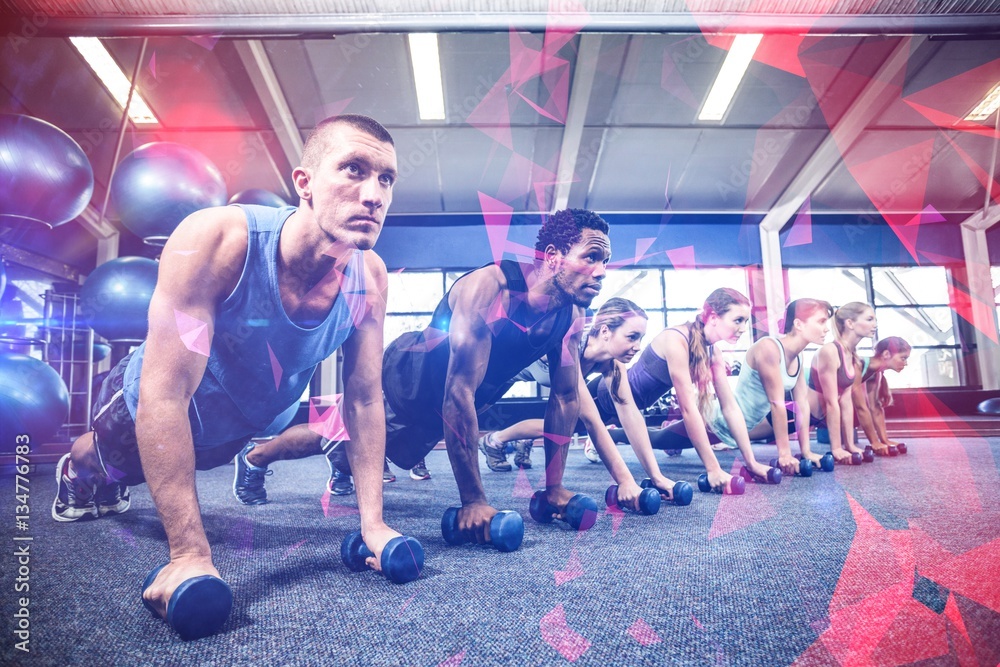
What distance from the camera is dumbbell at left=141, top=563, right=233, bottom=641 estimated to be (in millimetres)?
677

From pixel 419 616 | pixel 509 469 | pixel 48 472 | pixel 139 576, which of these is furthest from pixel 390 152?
pixel 48 472

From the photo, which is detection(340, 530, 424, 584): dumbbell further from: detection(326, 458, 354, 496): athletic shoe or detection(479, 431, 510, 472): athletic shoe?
detection(479, 431, 510, 472): athletic shoe

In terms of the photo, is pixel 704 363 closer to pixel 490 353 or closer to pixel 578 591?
pixel 490 353

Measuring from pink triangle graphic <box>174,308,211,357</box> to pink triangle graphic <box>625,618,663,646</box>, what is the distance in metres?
0.82

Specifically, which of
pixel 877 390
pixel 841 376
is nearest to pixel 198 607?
pixel 841 376

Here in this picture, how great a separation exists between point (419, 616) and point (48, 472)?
2.74 meters

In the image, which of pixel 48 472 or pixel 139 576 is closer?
pixel 139 576

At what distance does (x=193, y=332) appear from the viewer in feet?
2.82

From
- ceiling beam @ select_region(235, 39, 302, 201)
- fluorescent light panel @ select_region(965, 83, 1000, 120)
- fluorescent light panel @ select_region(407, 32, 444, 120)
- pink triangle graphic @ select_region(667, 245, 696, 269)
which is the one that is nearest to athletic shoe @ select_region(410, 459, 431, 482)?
ceiling beam @ select_region(235, 39, 302, 201)

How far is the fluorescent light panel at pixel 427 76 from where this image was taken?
3.52m

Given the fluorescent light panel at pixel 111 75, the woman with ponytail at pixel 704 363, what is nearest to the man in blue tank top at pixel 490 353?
the woman with ponytail at pixel 704 363

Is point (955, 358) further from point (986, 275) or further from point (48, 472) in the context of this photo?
point (48, 472)

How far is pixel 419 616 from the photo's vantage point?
0.76 m

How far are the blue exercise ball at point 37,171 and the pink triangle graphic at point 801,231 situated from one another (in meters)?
6.40
